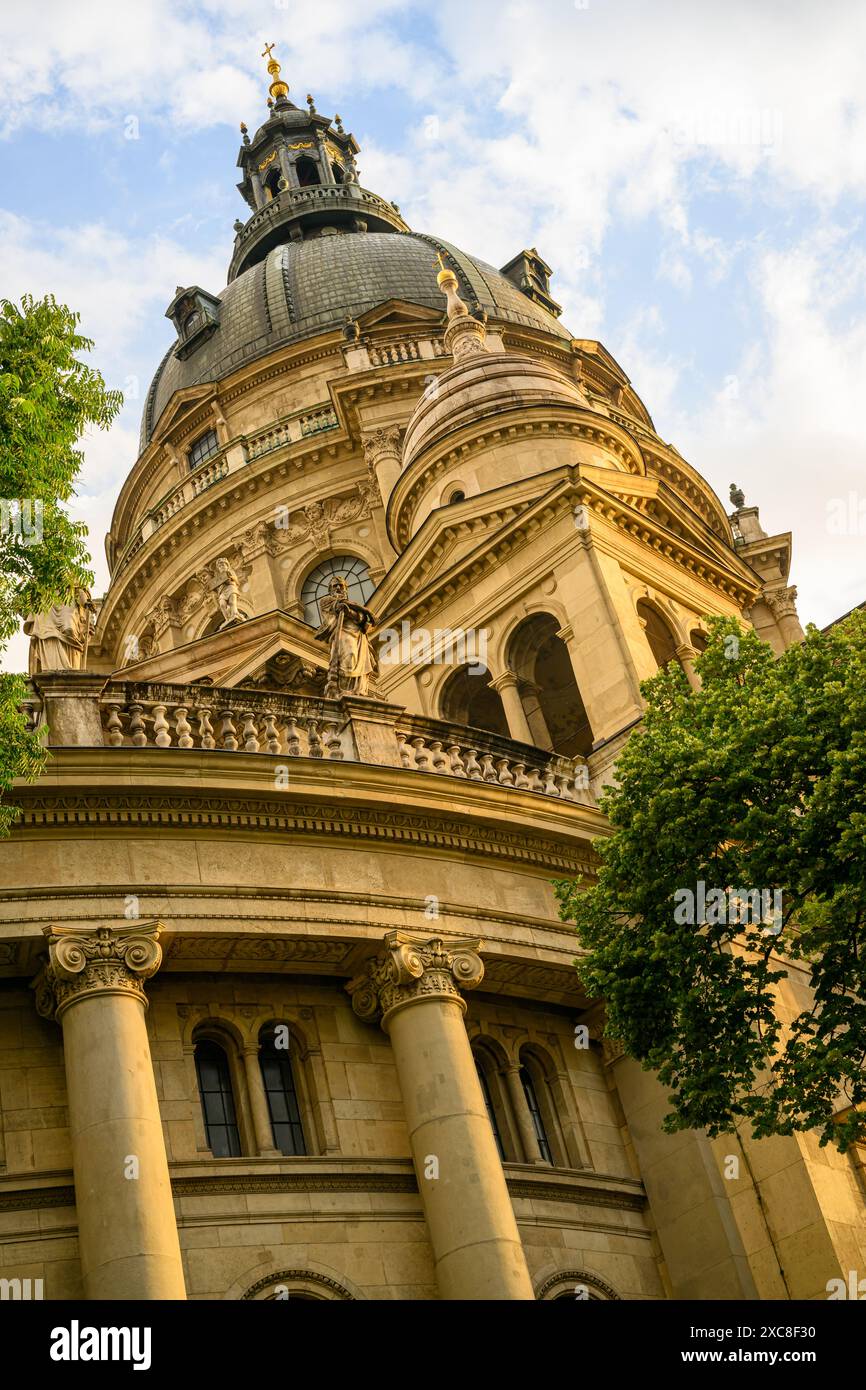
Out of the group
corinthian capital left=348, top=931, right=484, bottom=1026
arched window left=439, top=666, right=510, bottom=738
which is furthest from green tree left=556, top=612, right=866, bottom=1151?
arched window left=439, top=666, right=510, bottom=738

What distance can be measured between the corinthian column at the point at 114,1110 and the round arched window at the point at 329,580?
28.9m

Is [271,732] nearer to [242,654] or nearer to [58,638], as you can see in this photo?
[58,638]

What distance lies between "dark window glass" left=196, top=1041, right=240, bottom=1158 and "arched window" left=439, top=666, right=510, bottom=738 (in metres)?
13.3

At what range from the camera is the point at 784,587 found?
41.3 meters

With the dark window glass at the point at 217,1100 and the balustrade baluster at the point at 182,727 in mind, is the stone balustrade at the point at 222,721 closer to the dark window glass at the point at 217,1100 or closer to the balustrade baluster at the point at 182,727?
the balustrade baluster at the point at 182,727

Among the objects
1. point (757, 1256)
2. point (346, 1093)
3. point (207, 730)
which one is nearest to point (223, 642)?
point (207, 730)

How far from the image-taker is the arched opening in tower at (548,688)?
99.1 feet

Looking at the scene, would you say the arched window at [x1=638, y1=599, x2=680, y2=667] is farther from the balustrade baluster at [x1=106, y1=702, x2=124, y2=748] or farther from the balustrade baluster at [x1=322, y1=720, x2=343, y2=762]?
the balustrade baluster at [x1=106, y1=702, x2=124, y2=748]

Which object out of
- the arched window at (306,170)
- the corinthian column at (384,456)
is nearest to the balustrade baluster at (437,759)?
the corinthian column at (384,456)

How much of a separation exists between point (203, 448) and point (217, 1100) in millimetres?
37645

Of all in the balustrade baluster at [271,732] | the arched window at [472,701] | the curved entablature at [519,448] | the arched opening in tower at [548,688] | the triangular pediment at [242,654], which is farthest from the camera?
the curved entablature at [519,448]

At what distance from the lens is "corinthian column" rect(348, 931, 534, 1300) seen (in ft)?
55.5

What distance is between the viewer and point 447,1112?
58.5 ft
